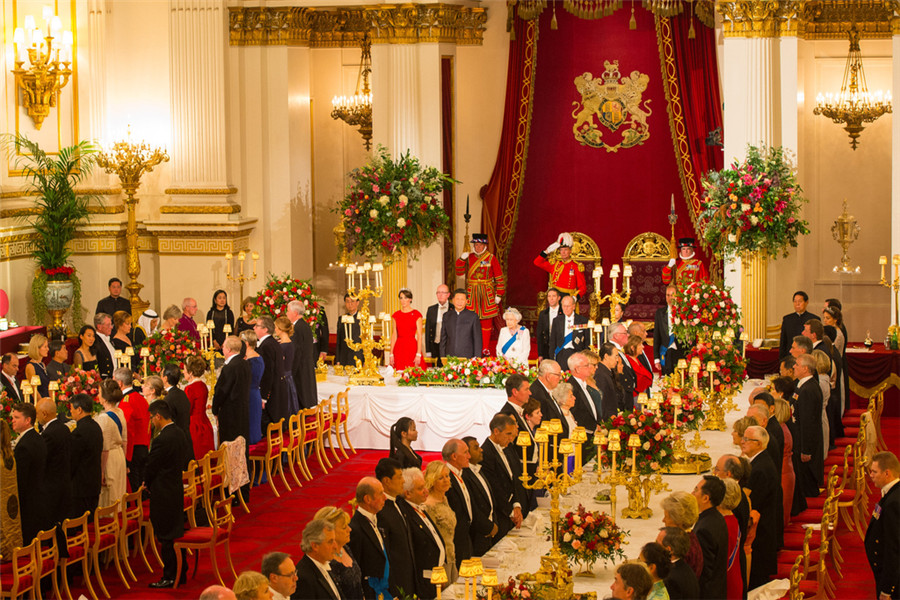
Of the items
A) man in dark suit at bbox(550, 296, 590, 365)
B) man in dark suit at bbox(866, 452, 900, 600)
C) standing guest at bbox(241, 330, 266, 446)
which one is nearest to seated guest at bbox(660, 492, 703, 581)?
man in dark suit at bbox(866, 452, 900, 600)

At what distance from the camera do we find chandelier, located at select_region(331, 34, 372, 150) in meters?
20.4

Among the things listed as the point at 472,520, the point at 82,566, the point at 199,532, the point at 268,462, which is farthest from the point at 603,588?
the point at 268,462

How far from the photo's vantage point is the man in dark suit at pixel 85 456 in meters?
9.91

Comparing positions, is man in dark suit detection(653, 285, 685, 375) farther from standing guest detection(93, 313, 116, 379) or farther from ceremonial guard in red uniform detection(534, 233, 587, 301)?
standing guest detection(93, 313, 116, 379)

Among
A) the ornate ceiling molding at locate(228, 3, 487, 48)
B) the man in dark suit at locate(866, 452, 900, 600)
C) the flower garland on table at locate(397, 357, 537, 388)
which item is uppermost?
the ornate ceiling molding at locate(228, 3, 487, 48)

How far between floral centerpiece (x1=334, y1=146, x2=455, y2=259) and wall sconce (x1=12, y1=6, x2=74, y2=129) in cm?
418

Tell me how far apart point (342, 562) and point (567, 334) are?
7653mm

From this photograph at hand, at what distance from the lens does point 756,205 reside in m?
15.9

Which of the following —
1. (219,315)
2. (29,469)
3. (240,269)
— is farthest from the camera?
(240,269)

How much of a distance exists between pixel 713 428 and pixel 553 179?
8.69 meters

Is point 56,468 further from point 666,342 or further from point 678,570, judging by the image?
point 666,342

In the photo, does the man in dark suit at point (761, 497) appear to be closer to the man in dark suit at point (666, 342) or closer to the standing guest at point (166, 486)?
the standing guest at point (166, 486)

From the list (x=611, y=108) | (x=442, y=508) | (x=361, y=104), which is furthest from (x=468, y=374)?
(x=611, y=108)

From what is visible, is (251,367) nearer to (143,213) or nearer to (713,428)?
(713,428)
